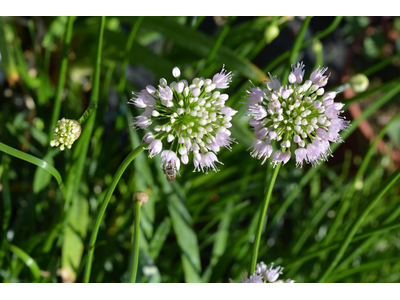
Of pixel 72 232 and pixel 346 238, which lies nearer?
pixel 346 238

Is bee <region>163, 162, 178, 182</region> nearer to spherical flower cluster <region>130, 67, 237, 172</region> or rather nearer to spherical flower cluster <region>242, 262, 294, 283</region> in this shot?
spherical flower cluster <region>130, 67, 237, 172</region>

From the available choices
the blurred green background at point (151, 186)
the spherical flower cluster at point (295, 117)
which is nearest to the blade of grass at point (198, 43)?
the blurred green background at point (151, 186)

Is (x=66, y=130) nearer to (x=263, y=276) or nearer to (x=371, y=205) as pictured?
(x=263, y=276)

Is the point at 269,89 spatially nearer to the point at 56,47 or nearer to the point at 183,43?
the point at 183,43

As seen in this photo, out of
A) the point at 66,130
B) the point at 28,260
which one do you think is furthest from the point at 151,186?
the point at 66,130

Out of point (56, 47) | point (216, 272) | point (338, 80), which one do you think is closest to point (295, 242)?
point (216, 272)

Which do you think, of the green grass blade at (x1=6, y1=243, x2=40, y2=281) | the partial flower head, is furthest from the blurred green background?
the partial flower head
